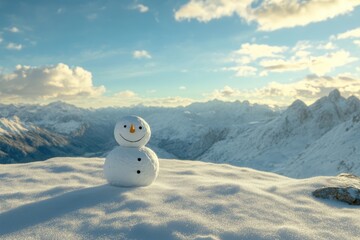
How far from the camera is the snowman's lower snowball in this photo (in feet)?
41.0

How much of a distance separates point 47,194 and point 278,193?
8.01m

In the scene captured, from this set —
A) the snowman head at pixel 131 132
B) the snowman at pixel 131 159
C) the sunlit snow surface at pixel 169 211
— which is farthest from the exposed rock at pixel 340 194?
the snowman head at pixel 131 132

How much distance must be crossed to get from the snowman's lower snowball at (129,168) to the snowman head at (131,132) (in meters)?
0.27

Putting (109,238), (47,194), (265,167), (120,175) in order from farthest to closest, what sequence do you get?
1. (265,167)
2. (120,175)
3. (47,194)
4. (109,238)

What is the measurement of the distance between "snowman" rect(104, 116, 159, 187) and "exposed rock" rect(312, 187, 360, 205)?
6052 millimetres

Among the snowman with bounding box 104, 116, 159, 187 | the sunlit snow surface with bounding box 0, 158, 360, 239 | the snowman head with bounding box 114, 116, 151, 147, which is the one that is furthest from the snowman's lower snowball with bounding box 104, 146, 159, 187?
the sunlit snow surface with bounding box 0, 158, 360, 239

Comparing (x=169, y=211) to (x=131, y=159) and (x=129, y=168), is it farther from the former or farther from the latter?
(x=131, y=159)

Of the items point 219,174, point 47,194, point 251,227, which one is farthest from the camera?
point 219,174

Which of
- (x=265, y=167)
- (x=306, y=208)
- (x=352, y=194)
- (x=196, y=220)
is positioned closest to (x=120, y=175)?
(x=196, y=220)

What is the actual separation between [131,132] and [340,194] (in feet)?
25.7

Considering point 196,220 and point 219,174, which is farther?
point 219,174

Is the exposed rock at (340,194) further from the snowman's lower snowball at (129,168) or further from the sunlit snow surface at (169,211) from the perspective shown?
the snowman's lower snowball at (129,168)

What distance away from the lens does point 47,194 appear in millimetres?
11578

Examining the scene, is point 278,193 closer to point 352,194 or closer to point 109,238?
point 352,194
